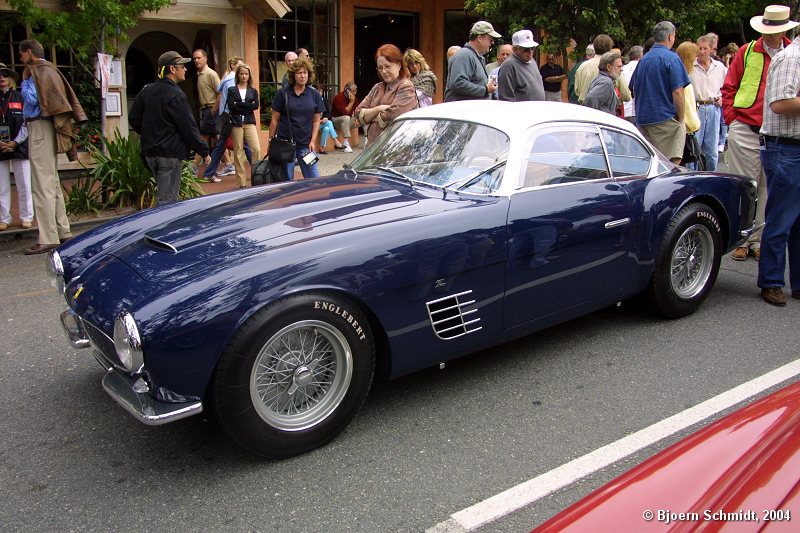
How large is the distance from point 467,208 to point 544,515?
63.4 inches

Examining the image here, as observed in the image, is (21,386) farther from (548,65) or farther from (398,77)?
(548,65)

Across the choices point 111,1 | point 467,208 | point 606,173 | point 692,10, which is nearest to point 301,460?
point 467,208

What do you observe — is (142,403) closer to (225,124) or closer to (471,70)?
(471,70)

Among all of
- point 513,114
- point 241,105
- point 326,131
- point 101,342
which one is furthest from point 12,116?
point 326,131

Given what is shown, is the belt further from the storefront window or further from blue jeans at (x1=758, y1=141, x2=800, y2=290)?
the storefront window

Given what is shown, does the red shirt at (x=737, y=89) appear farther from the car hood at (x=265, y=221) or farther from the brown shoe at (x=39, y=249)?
the brown shoe at (x=39, y=249)

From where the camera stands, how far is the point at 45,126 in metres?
7.16

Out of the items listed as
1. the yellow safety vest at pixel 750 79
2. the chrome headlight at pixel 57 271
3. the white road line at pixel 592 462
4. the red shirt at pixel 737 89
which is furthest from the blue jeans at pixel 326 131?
the white road line at pixel 592 462

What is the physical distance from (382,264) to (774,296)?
3.55 metres

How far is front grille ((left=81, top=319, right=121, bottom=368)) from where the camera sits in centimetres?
305

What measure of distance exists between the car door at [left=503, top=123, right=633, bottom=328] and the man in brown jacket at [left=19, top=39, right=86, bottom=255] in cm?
524

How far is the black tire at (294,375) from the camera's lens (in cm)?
291

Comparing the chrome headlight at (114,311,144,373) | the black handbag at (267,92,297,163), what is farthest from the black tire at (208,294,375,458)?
the black handbag at (267,92,297,163)

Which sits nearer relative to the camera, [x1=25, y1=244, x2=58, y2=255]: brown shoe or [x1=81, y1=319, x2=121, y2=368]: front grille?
[x1=81, y1=319, x2=121, y2=368]: front grille
